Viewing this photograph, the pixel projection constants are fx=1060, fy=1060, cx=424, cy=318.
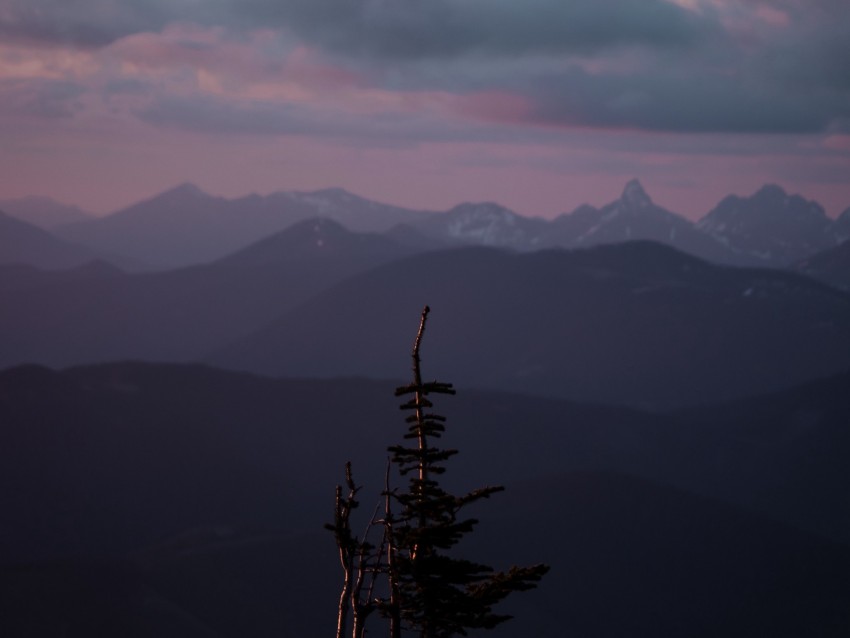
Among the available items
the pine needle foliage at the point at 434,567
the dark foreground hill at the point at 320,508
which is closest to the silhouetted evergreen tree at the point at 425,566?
the pine needle foliage at the point at 434,567

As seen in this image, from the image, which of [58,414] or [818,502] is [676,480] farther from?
[58,414]

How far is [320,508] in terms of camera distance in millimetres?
144125

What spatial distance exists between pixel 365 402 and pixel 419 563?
168973 millimetres

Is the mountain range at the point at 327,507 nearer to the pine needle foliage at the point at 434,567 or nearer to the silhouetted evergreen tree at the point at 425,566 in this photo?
the silhouetted evergreen tree at the point at 425,566

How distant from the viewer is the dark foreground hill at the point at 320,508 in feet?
299

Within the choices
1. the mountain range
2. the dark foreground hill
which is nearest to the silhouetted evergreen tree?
the mountain range

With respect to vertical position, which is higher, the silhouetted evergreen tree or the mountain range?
the silhouetted evergreen tree

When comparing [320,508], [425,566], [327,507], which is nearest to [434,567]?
[425,566]

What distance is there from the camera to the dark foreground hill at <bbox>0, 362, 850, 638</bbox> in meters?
91.2

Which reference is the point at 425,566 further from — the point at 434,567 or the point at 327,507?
the point at 327,507

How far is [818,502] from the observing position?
174750 millimetres

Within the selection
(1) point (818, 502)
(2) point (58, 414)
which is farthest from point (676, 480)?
(2) point (58, 414)

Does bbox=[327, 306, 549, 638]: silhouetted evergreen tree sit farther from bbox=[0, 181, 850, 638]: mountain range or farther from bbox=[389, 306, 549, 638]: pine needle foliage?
bbox=[0, 181, 850, 638]: mountain range

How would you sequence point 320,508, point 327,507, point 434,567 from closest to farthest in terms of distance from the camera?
point 434,567, point 327,507, point 320,508
